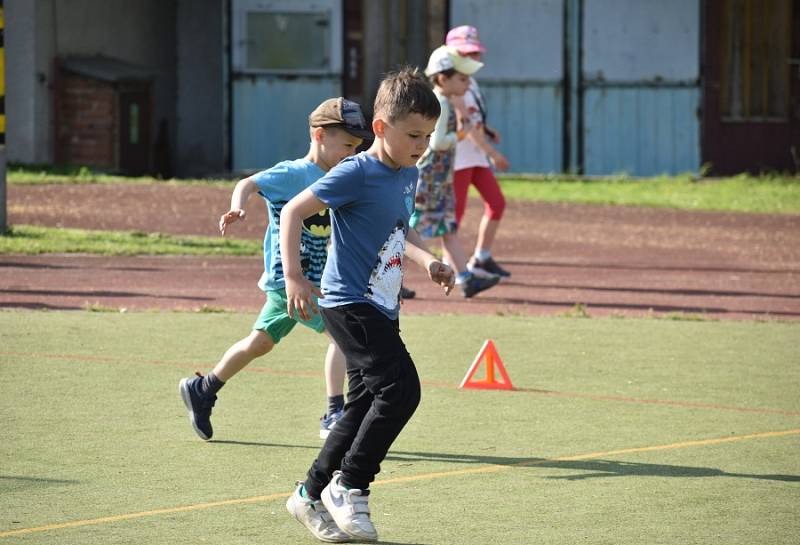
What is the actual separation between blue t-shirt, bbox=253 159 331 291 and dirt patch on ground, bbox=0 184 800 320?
4.66 m

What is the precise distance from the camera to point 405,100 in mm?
5656

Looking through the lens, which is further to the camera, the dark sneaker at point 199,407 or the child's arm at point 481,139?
the child's arm at point 481,139

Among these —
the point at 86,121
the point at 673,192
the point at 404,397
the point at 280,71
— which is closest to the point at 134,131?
the point at 86,121

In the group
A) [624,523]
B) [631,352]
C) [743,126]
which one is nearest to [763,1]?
[743,126]

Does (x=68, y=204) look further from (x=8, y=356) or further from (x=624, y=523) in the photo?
(x=624, y=523)

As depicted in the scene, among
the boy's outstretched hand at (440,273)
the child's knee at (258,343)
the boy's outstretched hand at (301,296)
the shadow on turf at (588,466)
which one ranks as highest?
the boy's outstretched hand at (440,273)

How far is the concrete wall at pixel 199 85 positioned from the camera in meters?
28.4

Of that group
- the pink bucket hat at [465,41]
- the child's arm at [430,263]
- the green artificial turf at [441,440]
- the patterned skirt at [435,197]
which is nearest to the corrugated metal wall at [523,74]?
the pink bucket hat at [465,41]

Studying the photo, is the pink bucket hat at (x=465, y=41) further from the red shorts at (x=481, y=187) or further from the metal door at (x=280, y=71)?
the metal door at (x=280, y=71)

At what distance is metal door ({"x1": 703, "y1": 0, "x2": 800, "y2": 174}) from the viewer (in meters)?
25.8

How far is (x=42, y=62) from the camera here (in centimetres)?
2419

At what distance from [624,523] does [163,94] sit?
23188 mm

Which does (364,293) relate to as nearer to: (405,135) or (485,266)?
(405,135)

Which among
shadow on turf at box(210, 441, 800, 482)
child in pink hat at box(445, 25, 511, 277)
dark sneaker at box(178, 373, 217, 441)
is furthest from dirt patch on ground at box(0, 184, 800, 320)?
shadow on turf at box(210, 441, 800, 482)
